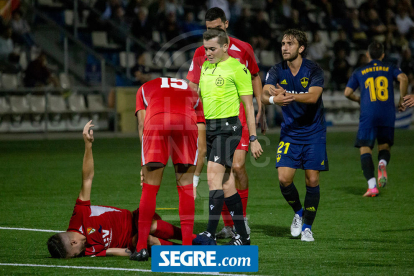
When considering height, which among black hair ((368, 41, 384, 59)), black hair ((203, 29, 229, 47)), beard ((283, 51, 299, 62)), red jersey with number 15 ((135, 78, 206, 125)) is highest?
black hair ((368, 41, 384, 59))

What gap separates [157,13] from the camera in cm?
2139

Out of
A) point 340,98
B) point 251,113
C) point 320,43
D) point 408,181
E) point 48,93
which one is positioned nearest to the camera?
point 251,113

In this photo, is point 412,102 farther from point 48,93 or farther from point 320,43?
point 320,43

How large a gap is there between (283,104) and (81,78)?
1507cm

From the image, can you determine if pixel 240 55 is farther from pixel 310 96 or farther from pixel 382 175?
pixel 382 175

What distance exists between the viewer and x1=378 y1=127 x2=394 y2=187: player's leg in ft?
30.8

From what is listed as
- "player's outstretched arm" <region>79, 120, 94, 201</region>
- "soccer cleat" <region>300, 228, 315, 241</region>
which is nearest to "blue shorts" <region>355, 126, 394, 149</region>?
"soccer cleat" <region>300, 228, 315, 241</region>

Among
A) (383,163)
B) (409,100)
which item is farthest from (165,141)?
(383,163)

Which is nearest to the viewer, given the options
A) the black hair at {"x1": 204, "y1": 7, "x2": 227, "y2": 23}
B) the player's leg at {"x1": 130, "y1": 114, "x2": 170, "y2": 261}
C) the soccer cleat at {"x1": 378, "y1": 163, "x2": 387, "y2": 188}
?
the player's leg at {"x1": 130, "y1": 114, "x2": 170, "y2": 261}

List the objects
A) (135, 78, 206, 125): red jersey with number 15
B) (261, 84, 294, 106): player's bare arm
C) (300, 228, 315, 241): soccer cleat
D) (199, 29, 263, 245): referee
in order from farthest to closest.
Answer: (300, 228, 315, 241): soccer cleat < (261, 84, 294, 106): player's bare arm < (199, 29, 263, 245): referee < (135, 78, 206, 125): red jersey with number 15

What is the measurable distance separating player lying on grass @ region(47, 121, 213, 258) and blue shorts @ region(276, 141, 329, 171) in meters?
1.45

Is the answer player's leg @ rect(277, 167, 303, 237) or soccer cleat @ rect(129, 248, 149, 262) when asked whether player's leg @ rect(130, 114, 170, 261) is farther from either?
player's leg @ rect(277, 167, 303, 237)

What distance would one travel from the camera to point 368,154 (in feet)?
30.4

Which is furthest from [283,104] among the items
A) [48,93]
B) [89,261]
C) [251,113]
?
[48,93]
